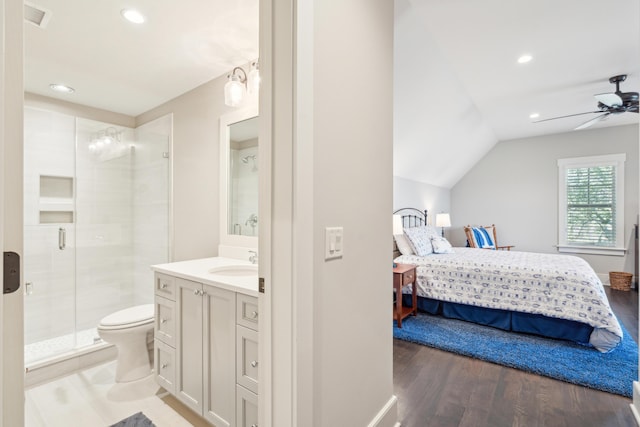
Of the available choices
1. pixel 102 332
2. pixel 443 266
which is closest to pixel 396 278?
pixel 443 266

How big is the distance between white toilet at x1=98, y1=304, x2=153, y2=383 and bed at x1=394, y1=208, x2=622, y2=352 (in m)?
2.72

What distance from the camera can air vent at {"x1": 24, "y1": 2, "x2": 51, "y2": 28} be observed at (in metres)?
1.71

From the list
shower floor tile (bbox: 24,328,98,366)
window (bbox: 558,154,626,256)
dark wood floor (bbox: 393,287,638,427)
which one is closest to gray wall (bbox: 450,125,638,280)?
window (bbox: 558,154,626,256)

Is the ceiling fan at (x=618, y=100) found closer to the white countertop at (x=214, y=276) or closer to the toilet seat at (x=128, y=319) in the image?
the white countertop at (x=214, y=276)

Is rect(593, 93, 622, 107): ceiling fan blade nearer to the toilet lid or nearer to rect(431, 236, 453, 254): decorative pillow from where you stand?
rect(431, 236, 453, 254): decorative pillow

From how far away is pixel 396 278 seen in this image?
124 inches

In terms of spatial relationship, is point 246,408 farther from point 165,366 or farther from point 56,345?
point 56,345

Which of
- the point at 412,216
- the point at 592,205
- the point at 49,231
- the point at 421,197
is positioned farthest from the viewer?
the point at 592,205

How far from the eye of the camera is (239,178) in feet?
8.36

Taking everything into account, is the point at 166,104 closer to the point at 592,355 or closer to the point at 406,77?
the point at 406,77

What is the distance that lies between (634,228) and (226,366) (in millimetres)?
6624

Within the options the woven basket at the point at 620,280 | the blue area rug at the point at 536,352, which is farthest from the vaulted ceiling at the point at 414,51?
the woven basket at the point at 620,280

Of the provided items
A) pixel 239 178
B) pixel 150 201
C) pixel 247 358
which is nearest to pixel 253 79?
pixel 239 178

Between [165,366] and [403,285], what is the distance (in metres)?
2.26
